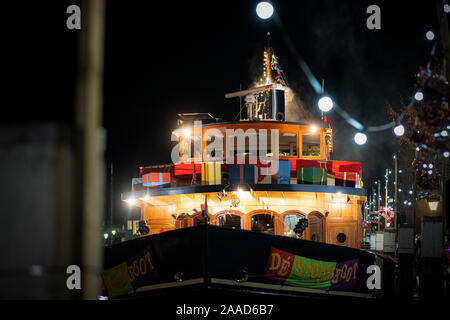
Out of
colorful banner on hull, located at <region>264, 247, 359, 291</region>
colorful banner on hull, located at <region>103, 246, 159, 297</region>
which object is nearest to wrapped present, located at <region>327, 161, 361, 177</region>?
colorful banner on hull, located at <region>264, 247, 359, 291</region>

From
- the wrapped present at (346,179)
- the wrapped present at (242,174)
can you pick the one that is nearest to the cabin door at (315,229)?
the wrapped present at (346,179)

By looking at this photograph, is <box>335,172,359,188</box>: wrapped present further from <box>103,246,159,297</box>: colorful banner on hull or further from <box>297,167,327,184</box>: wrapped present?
<box>103,246,159,297</box>: colorful banner on hull

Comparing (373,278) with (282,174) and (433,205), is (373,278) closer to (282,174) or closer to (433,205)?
(282,174)

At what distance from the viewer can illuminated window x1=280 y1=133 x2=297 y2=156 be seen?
15828 millimetres

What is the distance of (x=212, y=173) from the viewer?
1309cm

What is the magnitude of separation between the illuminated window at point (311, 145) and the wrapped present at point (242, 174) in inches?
170

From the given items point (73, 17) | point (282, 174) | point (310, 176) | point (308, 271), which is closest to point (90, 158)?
point (73, 17)

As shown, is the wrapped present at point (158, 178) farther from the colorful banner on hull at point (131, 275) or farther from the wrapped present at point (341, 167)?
the wrapped present at point (341, 167)

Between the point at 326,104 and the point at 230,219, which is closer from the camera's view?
the point at 326,104

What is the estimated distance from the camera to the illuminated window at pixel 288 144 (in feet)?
51.9

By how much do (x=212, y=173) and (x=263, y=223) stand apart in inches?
94.9

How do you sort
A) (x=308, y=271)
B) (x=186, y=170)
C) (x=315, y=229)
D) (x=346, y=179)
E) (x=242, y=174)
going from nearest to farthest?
(x=308, y=271)
(x=242, y=174)
(x=346, y=179)
(x=186, y=170)
(x=315, y=229)
